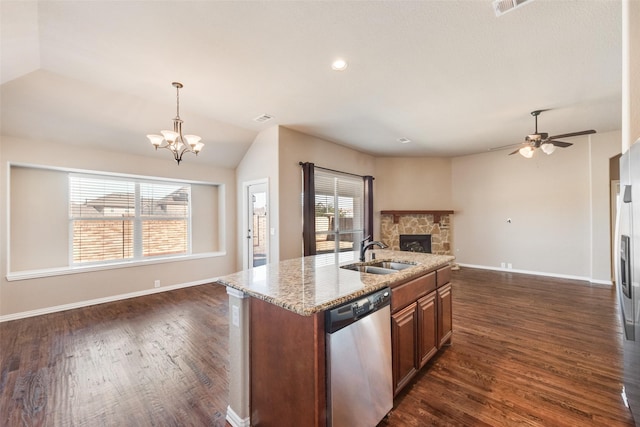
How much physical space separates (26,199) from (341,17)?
5.03 meters

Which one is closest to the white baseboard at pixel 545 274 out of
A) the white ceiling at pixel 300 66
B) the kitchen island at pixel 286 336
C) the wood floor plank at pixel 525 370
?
the wood floor plank at pixel 525 370

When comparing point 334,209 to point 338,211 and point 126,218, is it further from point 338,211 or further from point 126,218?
point 126,218

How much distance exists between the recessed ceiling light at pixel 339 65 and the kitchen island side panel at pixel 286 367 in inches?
96.6

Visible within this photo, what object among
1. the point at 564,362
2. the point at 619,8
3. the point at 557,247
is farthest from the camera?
the point at 557,247

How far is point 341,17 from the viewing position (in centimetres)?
215

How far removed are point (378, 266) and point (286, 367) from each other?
4.84 feet

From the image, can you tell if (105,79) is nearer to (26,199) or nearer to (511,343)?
(26,199)

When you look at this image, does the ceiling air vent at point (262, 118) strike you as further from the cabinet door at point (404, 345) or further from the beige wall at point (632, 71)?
the beige wall at point (632, 71)

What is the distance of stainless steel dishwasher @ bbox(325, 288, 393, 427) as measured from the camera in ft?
4.65

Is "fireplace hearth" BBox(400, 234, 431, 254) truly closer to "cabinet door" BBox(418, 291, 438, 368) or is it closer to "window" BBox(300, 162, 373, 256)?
"window" BBox(300, 162, 373, 256)

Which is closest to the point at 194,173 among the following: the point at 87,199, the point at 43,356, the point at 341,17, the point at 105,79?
the point at 87,199

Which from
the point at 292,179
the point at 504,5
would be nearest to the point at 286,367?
the point at 504,5

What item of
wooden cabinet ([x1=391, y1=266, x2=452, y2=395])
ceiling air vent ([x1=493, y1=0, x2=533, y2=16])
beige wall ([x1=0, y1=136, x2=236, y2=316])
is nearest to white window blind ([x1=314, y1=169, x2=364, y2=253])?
beige wall ([x1=0, y1=136, x2=236, y2=316])

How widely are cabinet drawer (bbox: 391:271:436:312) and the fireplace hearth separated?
4656 mm
